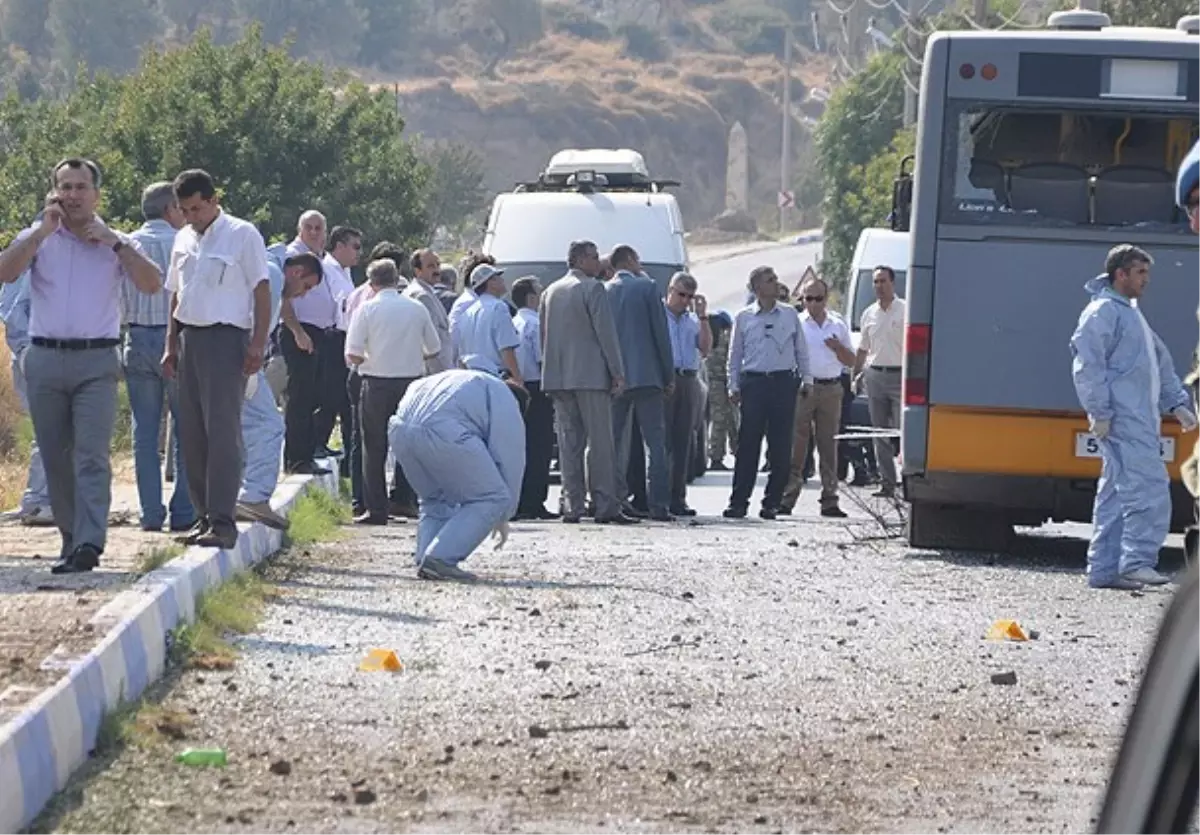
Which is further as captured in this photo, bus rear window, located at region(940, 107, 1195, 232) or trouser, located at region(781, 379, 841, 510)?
trouser, located at region(781, 379, 841, 510)

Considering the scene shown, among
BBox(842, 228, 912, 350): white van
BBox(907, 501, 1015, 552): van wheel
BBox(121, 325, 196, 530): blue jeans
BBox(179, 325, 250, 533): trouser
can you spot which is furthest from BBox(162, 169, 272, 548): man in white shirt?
BBox(842, 228, 912, 350): white van

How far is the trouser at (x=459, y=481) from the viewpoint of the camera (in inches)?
500

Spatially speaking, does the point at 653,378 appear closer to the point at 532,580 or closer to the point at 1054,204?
the point at 1054,204

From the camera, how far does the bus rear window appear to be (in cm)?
1503

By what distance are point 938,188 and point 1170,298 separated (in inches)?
57.3

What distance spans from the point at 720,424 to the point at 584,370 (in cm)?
920

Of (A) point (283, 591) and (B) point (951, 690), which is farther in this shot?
(A) point (283, 591)

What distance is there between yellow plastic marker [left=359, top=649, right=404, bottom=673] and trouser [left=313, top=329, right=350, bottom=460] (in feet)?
27.4

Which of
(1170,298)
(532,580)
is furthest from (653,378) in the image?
(532,580)

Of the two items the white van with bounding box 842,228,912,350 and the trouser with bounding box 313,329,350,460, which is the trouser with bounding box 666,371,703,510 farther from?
the white van with bounding box 842,228,912,350

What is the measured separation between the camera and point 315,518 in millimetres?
15898

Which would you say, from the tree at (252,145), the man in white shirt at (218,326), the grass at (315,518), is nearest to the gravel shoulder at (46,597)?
the man in white shirt at (218,326)

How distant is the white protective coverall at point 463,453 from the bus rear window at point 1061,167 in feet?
11.4

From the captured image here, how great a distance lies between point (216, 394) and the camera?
483 inches
